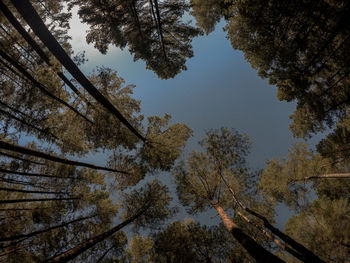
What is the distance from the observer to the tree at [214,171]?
10.8 m

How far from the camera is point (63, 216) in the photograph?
25.5ft

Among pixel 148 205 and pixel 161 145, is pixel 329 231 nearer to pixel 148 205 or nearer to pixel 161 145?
pixel 161 145

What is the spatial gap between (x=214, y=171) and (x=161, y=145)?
15.1 ft

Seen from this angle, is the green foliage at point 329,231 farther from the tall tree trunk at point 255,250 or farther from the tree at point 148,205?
the tree at point 148,205

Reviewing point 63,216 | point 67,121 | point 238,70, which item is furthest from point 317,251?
point 238,70

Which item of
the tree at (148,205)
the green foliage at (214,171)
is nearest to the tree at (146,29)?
the green foliage at (214,171)

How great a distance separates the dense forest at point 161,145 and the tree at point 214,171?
0.07 meters

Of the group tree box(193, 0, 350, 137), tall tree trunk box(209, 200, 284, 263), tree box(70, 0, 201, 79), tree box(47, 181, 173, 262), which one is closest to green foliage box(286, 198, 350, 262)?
tall tree trunk box(209, 200, 284, 263)

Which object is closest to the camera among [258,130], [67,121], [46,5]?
[67,121]

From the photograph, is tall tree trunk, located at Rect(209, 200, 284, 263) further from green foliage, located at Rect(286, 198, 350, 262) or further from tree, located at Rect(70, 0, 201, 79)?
tree, located at Rect(70, 0, 201, 79)

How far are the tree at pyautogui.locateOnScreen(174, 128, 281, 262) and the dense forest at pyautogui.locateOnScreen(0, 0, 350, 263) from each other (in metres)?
0.07

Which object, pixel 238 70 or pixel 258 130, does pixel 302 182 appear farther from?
pixel 238 70

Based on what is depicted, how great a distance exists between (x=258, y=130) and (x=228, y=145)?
8587cm

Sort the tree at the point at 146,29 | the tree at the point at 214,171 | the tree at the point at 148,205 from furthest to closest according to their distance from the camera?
the tree at the point at 214,171, the tree at the point at 148,205, the tree at the point at 146,29
